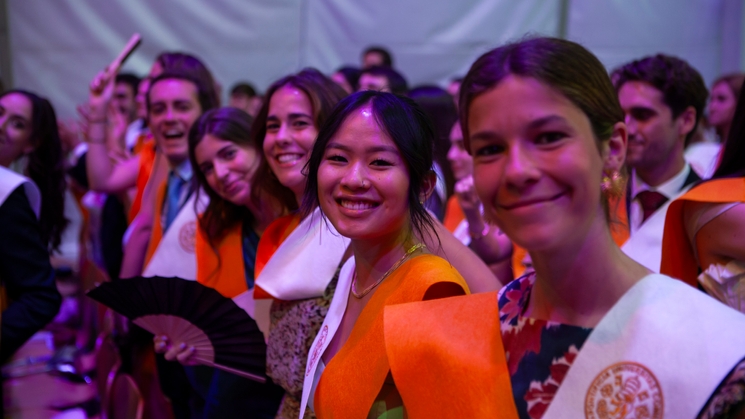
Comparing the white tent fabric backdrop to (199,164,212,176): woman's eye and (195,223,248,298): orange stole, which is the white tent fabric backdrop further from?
(195,223,248,298): orange stole

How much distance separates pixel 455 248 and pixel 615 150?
27.2 inches

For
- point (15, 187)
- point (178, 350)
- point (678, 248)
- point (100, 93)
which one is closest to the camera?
point (678, 248)

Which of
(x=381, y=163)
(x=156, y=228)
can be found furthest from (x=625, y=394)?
(x=156, y=228)

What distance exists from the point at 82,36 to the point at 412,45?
337 cm

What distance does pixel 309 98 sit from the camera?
2.23 metres

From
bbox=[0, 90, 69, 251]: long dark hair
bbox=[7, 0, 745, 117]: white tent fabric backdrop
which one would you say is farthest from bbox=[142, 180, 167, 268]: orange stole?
bbox=[7, 0, 745, 117]: white tent fabric backdrop

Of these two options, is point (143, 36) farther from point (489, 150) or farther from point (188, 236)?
point (489, 150)

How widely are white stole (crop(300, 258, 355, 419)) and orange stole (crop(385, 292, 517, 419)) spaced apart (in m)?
0.37

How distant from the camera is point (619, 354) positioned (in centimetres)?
103

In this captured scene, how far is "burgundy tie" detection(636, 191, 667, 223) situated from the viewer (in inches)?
98.9

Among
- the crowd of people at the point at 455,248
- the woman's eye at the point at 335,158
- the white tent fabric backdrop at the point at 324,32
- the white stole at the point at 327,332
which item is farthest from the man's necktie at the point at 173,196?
the white tent fabric backdrop at the point at 324,32

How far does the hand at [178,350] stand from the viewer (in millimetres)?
2049

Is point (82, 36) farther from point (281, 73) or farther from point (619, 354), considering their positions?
point (619, 354)

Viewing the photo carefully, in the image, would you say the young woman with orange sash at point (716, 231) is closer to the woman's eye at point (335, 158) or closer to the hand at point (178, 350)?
the woman's eye at point (335, 158)
